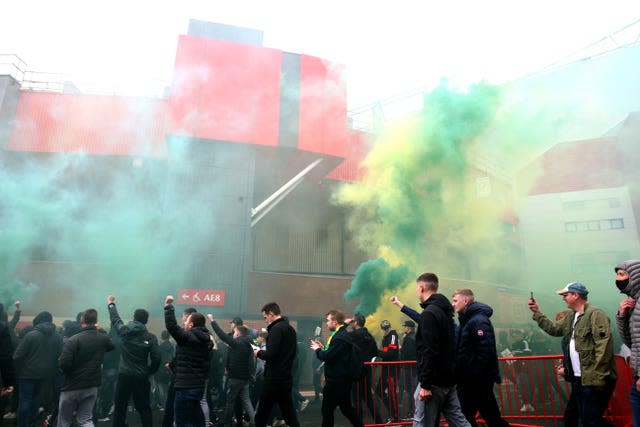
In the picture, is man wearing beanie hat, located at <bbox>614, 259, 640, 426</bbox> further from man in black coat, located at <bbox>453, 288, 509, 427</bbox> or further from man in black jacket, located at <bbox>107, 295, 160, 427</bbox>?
man in black jacket, located at <bbox>107, 295, 160, 427</bbox>

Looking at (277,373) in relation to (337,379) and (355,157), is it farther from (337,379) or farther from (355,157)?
(355,157)

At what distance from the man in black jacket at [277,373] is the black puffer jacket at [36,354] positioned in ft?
9.72

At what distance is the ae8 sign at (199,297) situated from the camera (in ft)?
41.7

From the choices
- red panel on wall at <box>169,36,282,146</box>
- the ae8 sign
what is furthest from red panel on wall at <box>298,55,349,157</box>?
the ae8 sign

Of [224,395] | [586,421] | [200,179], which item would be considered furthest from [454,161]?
[586,421]

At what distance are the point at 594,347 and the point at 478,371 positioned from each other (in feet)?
3.33

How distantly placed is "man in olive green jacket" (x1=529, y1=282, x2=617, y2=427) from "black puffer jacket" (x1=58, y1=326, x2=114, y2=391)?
4.76 m

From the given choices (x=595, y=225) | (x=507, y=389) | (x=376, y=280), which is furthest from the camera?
(x=595, y=225)

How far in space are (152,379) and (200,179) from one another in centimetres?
671

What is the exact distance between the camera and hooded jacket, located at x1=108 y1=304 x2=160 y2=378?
5366 mm

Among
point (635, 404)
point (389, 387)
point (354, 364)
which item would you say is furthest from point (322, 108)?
point (635, 404)

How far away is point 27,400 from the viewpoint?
5.41 m

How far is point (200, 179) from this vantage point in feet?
45.6

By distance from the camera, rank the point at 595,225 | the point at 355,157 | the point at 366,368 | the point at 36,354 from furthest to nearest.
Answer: the point at 595,225 < the point at 355,157 < the point at 366,368 < the point at 36,354
